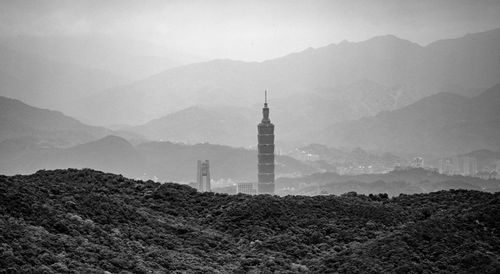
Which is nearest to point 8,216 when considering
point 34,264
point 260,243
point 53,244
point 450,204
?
point 53,244

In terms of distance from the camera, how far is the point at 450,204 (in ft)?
74.7

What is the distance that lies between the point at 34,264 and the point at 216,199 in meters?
9.65

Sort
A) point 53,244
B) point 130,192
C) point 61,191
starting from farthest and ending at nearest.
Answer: point 130,192 < point 61,191 < point 53,244

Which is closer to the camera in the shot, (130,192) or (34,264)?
(34,264)

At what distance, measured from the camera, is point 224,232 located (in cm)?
1938

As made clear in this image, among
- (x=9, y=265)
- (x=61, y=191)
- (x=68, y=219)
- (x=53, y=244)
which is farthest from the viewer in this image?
(x=61, y=191)

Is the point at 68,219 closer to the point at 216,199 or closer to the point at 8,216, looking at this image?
the point at 8,216

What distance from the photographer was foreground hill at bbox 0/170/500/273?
15.3 meters

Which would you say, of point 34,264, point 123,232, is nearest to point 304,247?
point 123,232

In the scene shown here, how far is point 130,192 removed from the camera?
74.0 feet

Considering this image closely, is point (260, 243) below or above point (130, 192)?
below

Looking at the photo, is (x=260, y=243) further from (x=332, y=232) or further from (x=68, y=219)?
(x=68, y=219)

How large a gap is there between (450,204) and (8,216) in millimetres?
13563

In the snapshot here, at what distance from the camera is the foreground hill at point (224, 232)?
15297mm
